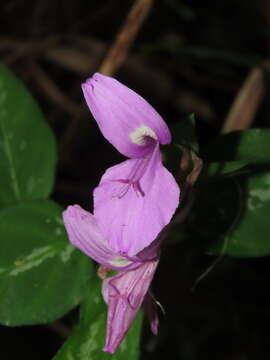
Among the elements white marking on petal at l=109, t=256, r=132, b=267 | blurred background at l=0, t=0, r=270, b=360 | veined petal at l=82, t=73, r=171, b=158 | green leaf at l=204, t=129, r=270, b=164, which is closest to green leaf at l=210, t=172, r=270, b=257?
green leaf at l=204, t=129, r=270, b=164

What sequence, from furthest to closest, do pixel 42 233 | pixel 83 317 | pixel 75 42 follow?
pixel 75 42 → pixel 42 233 → pixel 83 317

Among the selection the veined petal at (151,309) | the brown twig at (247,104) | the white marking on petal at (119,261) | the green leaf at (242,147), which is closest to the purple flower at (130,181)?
the white marking on petal at (119,261)

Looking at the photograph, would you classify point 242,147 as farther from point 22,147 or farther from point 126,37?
point 126,37

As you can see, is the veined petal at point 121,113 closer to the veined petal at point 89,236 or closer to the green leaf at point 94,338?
the veined petal at point 89,236

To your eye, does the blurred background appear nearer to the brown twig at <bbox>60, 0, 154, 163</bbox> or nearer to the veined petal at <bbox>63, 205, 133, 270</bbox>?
the brown twig at <bbox>60, 0, 154, 163</bbox>

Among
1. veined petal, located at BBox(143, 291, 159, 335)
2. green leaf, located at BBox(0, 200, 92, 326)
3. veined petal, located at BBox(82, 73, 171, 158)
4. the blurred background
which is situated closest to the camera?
veined petal, located at BBox(82, 73, 171, 158)

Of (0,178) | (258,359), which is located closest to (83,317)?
(0,178)

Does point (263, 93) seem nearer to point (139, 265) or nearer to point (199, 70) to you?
point (199, 70)

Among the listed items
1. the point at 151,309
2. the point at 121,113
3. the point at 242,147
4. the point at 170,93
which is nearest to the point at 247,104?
the point at 170,93
